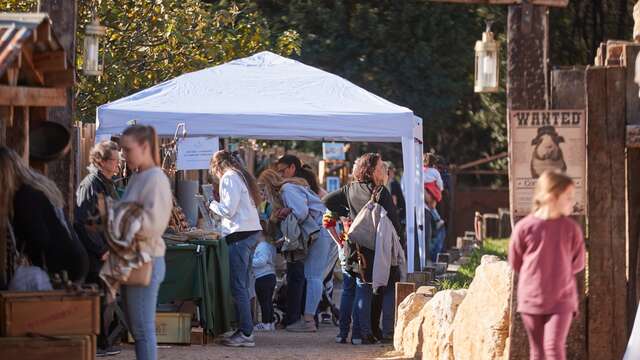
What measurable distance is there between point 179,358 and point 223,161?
6.13ft

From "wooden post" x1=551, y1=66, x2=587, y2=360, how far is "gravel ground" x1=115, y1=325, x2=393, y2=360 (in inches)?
118

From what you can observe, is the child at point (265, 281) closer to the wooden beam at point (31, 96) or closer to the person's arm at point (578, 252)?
the wooden beam at point (31, 96)

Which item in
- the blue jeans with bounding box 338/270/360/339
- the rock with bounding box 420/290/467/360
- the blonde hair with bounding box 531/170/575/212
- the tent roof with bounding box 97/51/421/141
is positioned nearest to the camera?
the blonde hair with bounding box 531/170/575/212

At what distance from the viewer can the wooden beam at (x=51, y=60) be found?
8.95m

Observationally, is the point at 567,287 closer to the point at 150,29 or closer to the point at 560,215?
the point at 560,215

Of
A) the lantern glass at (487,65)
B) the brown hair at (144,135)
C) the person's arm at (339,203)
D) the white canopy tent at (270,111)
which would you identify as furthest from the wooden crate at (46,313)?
the lantern glass at (487,65)

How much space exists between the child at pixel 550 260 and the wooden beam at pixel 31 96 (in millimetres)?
3006

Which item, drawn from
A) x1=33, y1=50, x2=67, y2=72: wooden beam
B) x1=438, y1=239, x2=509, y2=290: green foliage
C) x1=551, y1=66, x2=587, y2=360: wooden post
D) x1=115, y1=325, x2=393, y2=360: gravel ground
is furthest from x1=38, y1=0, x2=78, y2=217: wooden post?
x1=438, y1=239, x2=509, y2=290: green foliage

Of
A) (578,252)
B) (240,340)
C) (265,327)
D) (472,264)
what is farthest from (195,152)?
(578,252)

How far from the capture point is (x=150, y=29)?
65.7 feet

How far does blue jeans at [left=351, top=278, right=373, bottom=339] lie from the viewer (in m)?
12.6

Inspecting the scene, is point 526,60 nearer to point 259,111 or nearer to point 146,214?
point 146,214

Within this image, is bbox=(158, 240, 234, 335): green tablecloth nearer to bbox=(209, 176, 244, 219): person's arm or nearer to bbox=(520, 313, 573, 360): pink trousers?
bbox=(209, 176, 244, 219): person's arm

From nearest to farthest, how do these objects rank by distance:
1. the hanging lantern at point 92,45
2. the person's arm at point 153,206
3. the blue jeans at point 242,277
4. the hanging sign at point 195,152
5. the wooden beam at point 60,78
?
the person's arm at point 153,206
the wooden beam at point 60,78
the blue jeans at point 242,277
the hanging lantern at point 92,45
the hanging sign at point 195,152
